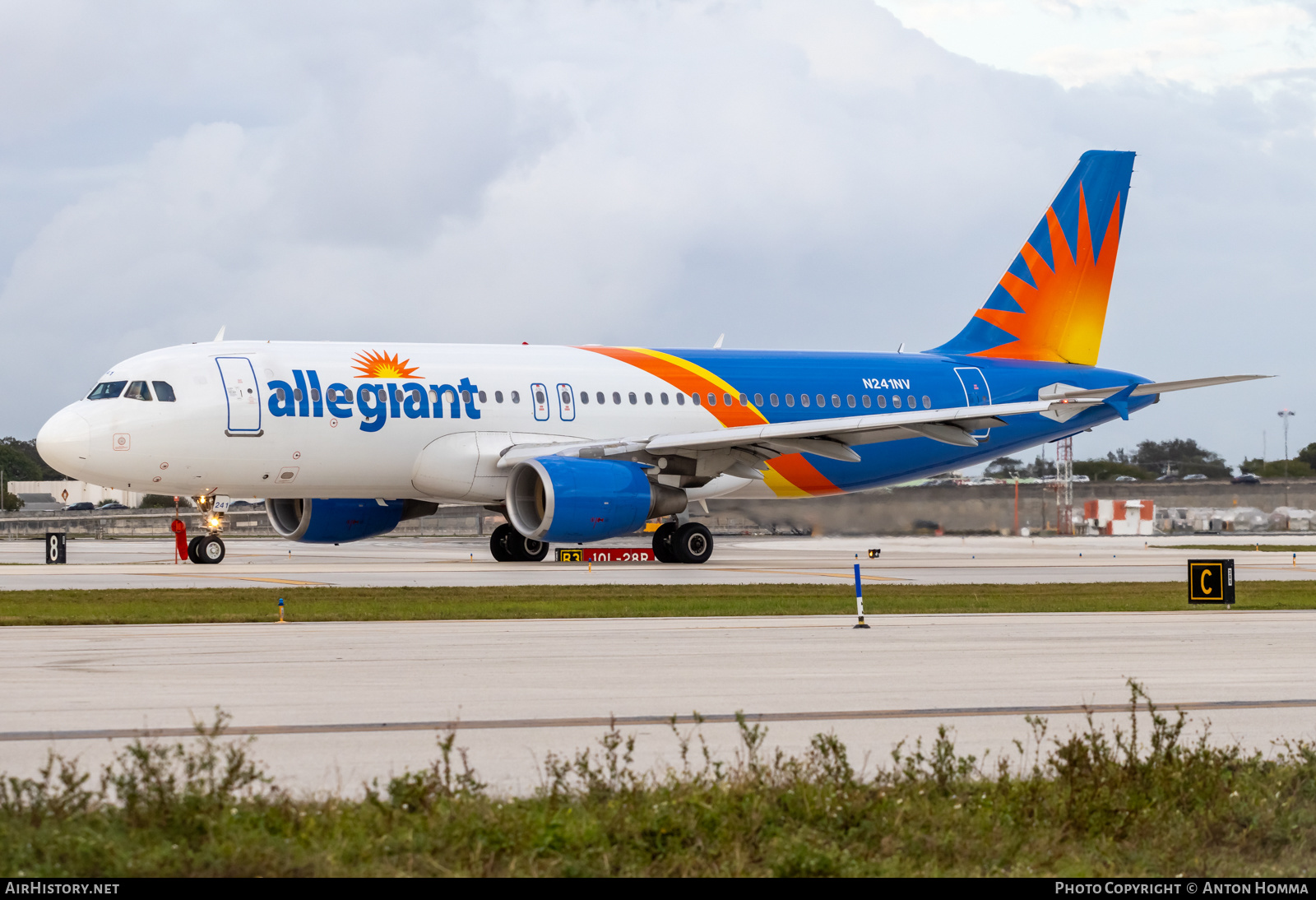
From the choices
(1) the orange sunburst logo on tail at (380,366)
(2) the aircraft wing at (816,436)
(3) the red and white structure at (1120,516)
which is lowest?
(3) the red and white structure at (1120,516)

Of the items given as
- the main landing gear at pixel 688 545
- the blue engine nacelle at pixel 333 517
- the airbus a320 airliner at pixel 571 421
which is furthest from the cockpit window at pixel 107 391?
the main landing gear at pixel 688 545

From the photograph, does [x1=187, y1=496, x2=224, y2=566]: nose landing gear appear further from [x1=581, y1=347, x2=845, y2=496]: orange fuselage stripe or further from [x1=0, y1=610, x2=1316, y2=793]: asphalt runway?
[x1=0, y1=610, x2=1316, y2=793]: asphalt runway

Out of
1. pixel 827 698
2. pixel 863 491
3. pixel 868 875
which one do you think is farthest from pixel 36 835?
pixel 863 491

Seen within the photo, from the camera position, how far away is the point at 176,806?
20.7 ft

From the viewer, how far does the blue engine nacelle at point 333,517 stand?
32688mm

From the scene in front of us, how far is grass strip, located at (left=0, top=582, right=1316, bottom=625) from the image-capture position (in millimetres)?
18153

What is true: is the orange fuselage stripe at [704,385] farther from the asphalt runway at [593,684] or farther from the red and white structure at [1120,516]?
the red and white structure at [1120,516]

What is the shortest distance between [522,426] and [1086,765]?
24796 mm

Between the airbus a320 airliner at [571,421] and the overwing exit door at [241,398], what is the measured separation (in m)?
0.04

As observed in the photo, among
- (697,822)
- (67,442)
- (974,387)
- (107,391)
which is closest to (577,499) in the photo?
(107,391)

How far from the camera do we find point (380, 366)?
3047cm

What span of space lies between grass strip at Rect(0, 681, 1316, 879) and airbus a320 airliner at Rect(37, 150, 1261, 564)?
21.4 m

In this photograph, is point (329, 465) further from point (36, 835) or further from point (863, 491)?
point (36, 835)

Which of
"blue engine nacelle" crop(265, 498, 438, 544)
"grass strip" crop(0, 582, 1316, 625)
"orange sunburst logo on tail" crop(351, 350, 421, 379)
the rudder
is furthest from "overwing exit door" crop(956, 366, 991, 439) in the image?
"orange sunburst logo on tail" crop(351, 350, 421, 379)
